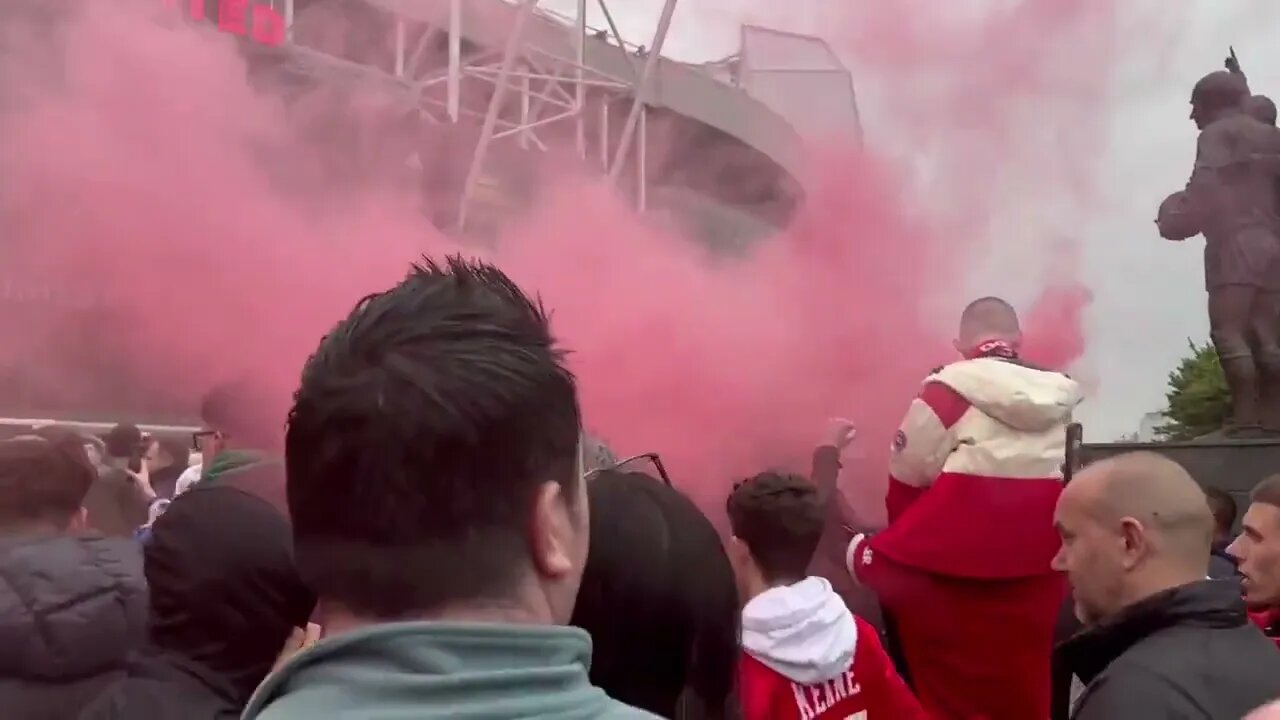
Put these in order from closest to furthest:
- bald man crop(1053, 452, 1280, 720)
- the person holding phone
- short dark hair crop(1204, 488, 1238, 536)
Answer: bald man crop(1053, 452, 1280, 720) < short dark hair crop(1204, 488, 1238, 536) < the person holding phone

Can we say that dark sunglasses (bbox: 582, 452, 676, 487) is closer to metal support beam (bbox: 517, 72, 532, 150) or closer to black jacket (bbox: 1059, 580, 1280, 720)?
→ black jacket (bbox: 1059, 580, 1280, 720)

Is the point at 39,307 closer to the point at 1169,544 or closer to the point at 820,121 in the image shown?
the point at 820,121

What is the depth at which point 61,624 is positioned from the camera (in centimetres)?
234

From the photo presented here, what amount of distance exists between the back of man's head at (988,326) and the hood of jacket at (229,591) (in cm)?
237

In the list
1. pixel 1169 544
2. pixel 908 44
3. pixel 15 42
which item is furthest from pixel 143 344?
pixel 1169 544

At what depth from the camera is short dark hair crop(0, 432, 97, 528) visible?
260 cm

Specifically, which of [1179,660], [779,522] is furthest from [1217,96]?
[1179,660]

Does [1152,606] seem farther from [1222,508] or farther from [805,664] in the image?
[1222,508]

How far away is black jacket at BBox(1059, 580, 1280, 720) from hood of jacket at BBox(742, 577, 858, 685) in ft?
1.77

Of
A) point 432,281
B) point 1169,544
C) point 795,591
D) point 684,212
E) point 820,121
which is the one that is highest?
point 820,121

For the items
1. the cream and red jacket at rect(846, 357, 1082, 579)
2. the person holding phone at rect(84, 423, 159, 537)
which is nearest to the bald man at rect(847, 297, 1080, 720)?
the cream and red jacket at rect(846, 357, 1082, 579)

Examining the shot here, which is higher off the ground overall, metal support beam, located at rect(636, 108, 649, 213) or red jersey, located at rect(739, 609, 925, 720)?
metal support beam, located at rect(636, 108, 649, 213)

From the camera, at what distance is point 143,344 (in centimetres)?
802

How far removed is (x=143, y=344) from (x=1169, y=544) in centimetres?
722
